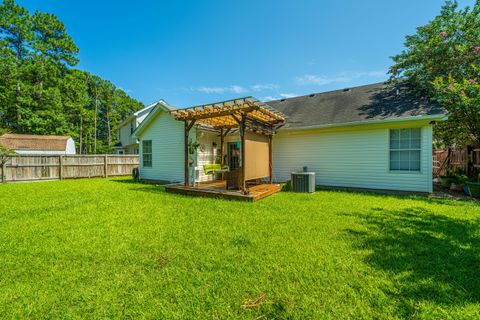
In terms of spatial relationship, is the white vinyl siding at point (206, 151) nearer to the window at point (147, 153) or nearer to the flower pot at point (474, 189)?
the window at point (147, 153)

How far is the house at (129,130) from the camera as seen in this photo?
2647 centimetres

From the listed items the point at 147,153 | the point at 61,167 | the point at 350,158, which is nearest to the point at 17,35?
the point at 61,167

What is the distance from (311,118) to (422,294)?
26.7ft

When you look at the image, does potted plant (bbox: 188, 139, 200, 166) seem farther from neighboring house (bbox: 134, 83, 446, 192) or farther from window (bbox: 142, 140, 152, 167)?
window (bbox: 142, 140, 152, 167)

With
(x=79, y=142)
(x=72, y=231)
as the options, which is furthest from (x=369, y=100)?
(x=79, y=142)

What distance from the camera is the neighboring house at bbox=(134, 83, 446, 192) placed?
7.43 m

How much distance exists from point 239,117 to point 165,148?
17.0 feet

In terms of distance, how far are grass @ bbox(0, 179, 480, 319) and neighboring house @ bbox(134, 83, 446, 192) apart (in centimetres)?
279

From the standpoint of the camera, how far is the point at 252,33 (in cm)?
1050

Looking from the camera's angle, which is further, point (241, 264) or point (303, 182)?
point (303, 182)

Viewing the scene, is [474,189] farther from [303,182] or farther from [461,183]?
[303,182]

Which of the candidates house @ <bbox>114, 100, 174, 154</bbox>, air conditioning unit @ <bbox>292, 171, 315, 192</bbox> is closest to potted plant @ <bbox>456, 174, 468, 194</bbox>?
air conditioning unit @ <bbox>292, 171, 315, 192</bbox>

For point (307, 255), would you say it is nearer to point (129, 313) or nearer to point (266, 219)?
point (266, 219)

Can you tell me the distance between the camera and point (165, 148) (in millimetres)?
11023
